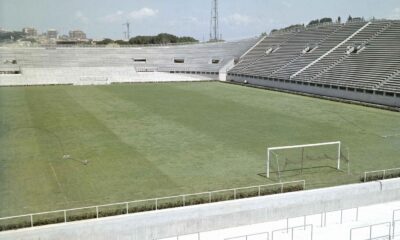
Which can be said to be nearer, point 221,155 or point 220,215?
point 220,215

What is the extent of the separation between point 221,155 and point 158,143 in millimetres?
4017

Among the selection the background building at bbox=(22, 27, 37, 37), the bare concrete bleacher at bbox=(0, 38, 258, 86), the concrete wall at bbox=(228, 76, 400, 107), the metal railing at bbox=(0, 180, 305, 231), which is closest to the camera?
the background building at bbox=(22, 27, 37, 37)

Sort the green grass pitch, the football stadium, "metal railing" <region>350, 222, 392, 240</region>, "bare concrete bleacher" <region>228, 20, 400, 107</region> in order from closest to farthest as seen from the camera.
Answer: "metal railing" <region>350, 222, 392, 240</region>, the football stadium, the green grass pitch, "bare concrete bleacher" <region>228, 20, 400, 107</region>

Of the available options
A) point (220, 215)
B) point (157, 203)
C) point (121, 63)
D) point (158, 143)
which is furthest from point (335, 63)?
point (220, 215)

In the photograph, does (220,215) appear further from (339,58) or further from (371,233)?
(339,58)

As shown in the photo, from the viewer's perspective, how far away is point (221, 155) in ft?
65.9

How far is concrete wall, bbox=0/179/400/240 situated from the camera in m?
11.5

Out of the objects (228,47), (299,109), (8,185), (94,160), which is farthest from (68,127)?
(228,47)

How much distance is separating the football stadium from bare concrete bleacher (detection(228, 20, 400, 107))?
8.4 inches

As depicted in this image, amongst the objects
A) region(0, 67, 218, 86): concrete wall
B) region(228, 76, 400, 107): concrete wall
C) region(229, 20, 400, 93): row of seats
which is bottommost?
region(228, 76, 400, 107): concrete wall

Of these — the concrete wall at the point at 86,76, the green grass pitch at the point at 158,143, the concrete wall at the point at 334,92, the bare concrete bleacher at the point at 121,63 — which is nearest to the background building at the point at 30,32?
the green grass pitch at the point at 158,143

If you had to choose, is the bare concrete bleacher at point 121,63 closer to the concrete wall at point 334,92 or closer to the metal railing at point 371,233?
the concrete wall at point 334,92

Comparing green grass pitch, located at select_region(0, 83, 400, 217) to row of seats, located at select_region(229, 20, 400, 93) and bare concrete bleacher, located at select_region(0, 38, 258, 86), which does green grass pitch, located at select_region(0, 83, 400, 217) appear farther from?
bare concrete bleacher, located at select_region(0, 38, 258, 86)

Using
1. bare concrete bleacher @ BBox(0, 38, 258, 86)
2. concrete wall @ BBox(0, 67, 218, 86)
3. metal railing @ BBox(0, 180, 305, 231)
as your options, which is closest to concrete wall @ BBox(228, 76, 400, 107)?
bare concrete bleacher @ BBox(0, 38, 258, 86)
